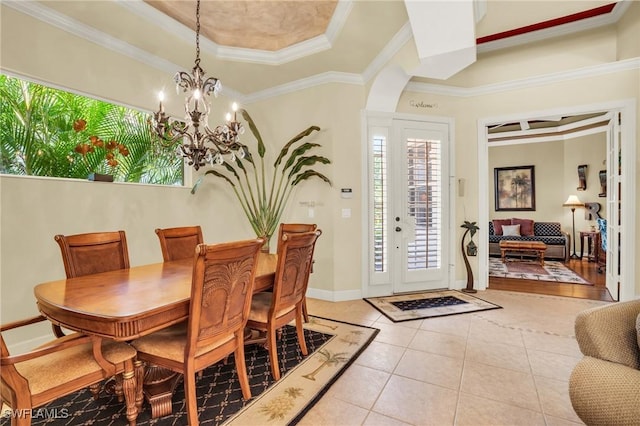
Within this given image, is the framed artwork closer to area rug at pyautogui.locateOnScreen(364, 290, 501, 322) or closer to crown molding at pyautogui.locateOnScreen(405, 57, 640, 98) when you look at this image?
crown molding at pyautogui.locateOnScreen(405, 57, 640, 98)

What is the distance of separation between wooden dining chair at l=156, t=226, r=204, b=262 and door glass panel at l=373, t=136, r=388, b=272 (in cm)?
228

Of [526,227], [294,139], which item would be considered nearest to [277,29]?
[294,139]

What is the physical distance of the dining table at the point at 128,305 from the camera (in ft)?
4.44

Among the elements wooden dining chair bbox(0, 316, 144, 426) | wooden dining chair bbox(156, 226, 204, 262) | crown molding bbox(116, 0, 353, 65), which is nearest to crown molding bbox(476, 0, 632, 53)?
crown molding bbox(116, 0, 353, 65)

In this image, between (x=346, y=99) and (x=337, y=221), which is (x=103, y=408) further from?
(x=346, y=99)

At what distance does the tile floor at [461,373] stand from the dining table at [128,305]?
3.06 feet

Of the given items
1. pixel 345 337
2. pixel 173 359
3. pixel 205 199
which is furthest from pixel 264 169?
pixel 173 359

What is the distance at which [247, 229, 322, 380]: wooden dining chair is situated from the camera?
83.6 inches

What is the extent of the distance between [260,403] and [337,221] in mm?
2446

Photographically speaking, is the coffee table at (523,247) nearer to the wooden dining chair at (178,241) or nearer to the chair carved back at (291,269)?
the chair carved back at (291,269)

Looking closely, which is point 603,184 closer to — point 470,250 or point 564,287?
point 564,287

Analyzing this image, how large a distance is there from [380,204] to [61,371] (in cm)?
351

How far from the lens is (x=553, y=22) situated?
11.0 feet

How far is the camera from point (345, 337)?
2.82 metres
